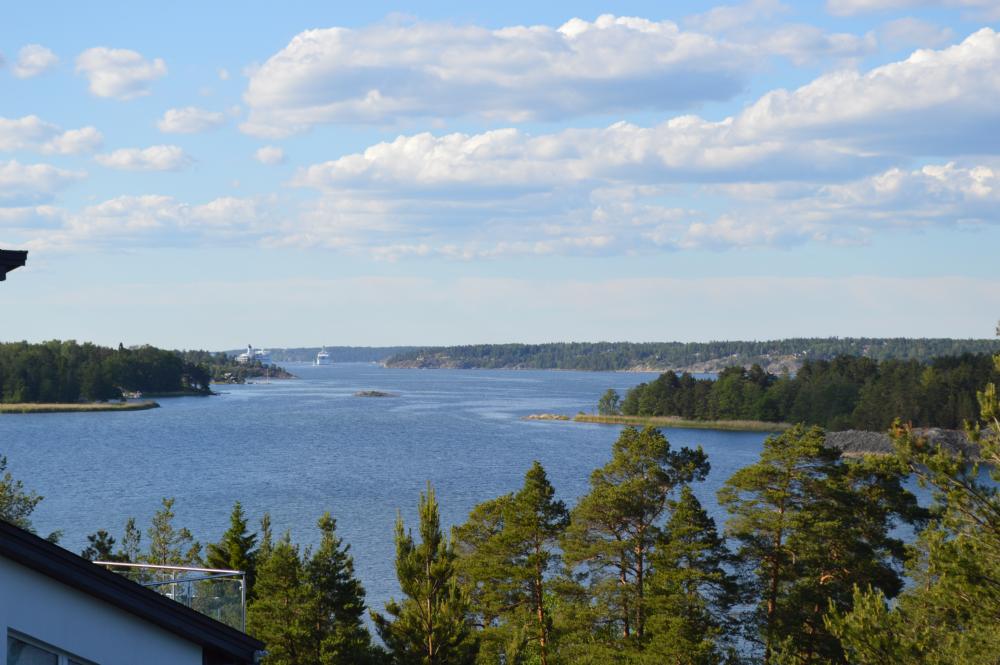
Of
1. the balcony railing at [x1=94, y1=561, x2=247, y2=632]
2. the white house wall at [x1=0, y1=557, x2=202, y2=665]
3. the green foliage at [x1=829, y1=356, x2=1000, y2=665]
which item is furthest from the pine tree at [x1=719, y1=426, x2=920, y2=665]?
the white house wall at [x1=0, y1=557, x2=202, y2=665]

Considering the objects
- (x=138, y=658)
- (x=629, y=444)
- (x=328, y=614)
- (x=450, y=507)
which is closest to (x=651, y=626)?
(x=629, y=444)

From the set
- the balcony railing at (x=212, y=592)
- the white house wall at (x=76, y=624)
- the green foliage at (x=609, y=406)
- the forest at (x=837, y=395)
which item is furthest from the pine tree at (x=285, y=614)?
the green foliage at (x=609, y=406)

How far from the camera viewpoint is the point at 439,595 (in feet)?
66.5

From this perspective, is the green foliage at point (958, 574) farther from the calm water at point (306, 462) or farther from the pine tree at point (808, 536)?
the calm water at point (306, 462)

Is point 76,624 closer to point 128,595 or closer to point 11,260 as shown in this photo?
point 128,595

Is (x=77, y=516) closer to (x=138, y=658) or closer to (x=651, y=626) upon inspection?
(x=651, y=626)

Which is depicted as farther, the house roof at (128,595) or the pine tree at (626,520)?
the pine tree at (626,520)

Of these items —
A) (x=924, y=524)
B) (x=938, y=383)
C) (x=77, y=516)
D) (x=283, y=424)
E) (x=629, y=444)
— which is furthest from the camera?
(x=283, y=424)

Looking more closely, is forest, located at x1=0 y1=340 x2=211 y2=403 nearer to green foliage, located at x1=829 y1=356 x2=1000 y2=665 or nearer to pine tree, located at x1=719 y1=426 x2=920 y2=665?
pine tree, located at x1=719 y1=426 x2=920 y2=665

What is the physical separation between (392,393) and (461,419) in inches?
2592

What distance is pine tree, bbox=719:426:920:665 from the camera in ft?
78.3

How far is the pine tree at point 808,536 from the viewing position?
23.9 meters

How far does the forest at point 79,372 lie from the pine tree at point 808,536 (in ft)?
454

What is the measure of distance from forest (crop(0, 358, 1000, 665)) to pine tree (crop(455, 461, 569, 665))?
0.16 feet
